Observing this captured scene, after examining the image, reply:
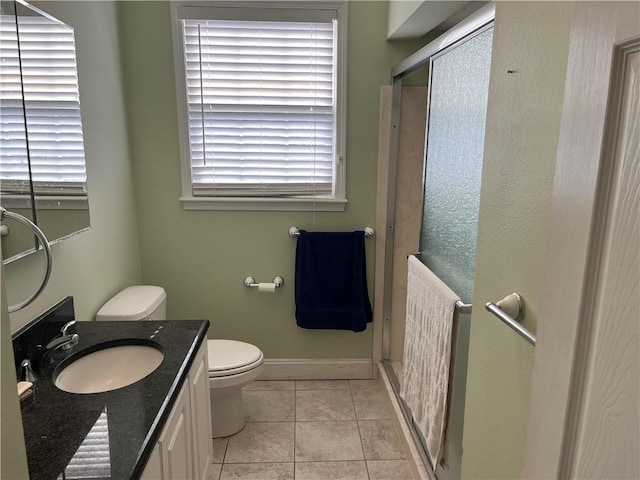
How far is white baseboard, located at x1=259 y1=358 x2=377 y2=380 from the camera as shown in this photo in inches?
118

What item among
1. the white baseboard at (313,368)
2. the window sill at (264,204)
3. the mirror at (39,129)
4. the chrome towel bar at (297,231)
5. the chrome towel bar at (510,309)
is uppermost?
the mirror at (39,129)

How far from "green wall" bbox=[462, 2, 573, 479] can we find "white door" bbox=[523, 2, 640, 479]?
266 millimetres

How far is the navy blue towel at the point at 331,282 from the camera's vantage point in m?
2.77

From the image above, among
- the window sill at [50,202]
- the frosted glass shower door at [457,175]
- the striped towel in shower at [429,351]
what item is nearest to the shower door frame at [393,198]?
the frosted glass shower door at [457,175]

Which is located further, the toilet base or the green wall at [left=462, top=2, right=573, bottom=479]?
the toilet base

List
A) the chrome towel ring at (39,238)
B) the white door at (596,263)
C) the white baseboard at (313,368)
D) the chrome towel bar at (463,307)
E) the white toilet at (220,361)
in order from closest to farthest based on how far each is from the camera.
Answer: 1. the white door at (596,263)
2. the chrome towel ring at (39,238)
3. the chrome towel bar at (463,307)
4. the white toilet at (220,361)
5. the white baseboard at (313,368)

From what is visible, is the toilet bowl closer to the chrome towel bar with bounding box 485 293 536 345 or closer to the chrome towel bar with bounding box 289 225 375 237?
the chrome towel bar with bounding box 289 225 375 237

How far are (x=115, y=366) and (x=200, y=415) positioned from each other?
37 cm

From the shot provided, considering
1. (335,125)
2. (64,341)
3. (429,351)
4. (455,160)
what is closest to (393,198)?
(335,125)

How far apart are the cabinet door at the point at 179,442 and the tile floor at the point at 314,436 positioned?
655mm

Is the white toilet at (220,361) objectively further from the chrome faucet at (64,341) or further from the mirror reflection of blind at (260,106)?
the mirror reflection of blind at (260,106)

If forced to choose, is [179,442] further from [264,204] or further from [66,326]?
[264,204]

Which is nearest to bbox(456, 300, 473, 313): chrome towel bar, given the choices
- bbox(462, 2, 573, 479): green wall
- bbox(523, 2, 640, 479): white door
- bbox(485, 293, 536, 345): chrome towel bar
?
bbox(462, 2, 573, 479): green wall

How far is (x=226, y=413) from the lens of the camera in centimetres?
243
